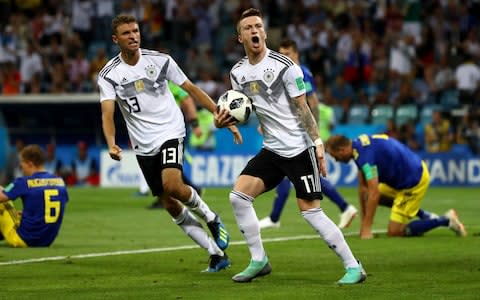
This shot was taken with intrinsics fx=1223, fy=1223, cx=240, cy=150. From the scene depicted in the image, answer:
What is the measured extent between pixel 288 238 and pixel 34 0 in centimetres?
2063

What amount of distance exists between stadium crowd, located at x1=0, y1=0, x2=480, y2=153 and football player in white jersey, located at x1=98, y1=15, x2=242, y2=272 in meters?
15.9

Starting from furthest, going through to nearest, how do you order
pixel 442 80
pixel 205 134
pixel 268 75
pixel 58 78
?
pixel 58 78
pixel 442 80
pixel 205 134
pixel 268 75

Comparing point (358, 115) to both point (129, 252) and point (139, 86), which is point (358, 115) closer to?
point (129, 252)

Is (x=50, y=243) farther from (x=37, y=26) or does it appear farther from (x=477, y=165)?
(x=37, y=26)

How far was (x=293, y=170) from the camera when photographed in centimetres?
1000

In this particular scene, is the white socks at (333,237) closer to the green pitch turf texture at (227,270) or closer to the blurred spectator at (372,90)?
the green pitch turf texture at (227,270)

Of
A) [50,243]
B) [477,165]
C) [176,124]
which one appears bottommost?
[477,165]

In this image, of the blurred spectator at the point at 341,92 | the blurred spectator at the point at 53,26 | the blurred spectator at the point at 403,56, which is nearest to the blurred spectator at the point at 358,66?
the blurred spectator at the point at 341,92

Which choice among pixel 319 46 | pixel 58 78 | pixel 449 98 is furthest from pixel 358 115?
pixel 58 78

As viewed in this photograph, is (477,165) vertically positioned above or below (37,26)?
below

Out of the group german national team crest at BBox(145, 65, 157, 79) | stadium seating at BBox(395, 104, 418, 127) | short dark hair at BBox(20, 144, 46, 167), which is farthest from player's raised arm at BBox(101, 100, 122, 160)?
stadium seating at BBox(395, 104, 418, 127)

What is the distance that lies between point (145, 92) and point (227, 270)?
5.85 feet

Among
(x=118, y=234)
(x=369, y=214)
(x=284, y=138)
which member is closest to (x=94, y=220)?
(x=118, y=234)

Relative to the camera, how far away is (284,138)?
33.0 ft
